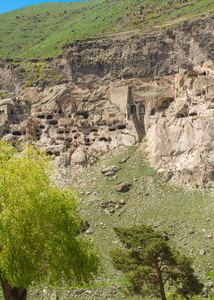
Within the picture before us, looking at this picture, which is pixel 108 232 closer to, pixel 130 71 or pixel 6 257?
pixel 6 257

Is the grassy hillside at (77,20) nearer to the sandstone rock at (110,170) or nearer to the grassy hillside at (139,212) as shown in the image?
the sandstone rock at (110,170)

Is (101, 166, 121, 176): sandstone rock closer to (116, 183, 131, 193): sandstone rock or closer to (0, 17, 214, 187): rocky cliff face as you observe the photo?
(116, 183, 131, 193): sandstone rock

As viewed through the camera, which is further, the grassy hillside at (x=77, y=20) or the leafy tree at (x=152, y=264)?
the grassy hillside at (x=77, y=20)

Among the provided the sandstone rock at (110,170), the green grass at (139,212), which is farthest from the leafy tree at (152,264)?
the sandstone rock at (110,170)

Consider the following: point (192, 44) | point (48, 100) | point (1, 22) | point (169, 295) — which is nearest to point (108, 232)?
point (169, 295)

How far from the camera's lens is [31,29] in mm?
134250

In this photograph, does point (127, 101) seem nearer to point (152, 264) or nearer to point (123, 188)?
point (123, 188)

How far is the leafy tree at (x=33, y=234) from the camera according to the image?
1241cm

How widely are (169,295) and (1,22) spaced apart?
159957 mm

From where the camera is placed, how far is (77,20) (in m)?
127

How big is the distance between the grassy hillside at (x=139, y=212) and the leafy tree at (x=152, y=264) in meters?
3.24

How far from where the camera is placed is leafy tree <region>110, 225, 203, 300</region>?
17250mm

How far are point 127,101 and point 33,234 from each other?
4869cm

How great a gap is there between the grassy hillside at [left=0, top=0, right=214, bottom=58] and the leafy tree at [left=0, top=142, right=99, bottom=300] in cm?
6782
